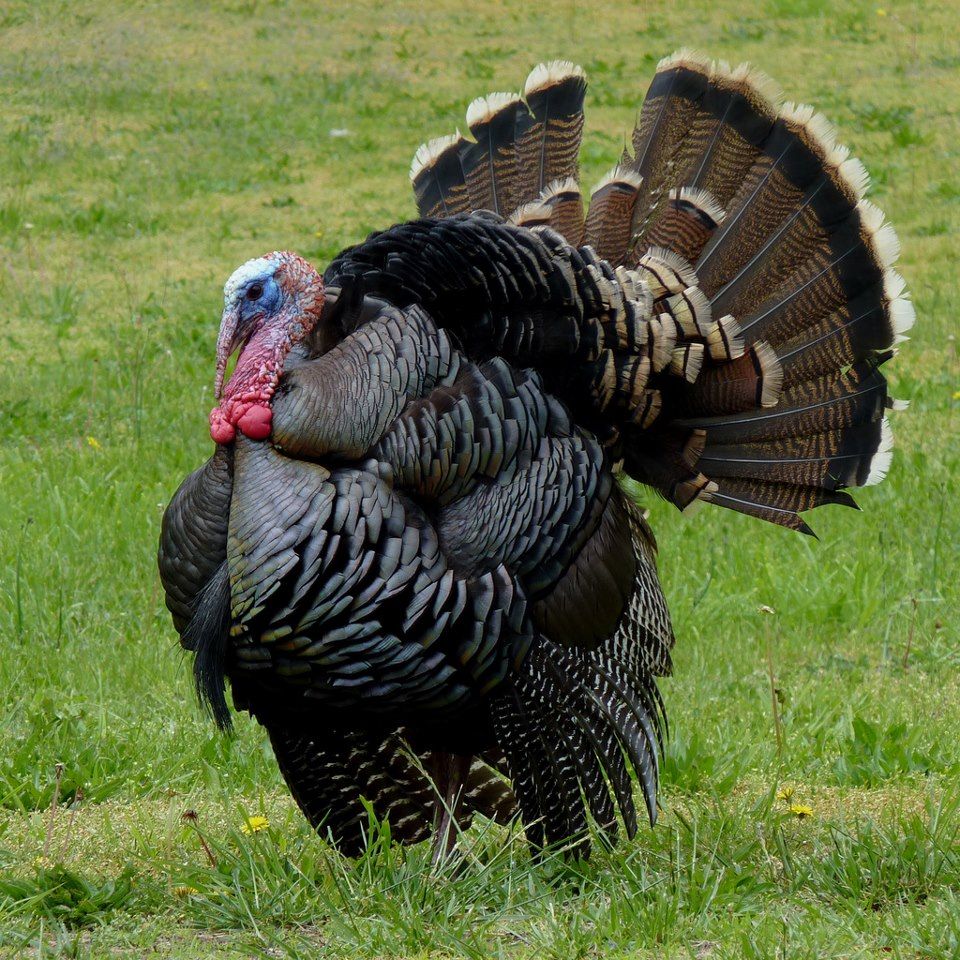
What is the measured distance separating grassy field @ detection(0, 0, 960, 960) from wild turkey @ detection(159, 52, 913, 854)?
32 centimetres

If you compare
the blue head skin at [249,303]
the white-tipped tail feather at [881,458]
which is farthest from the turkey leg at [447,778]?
the white-tipped tail feather at [881,458]

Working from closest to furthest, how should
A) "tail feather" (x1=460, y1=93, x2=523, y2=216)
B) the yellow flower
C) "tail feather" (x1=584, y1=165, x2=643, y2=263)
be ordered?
the yellow flower, "tail feather" (x1=584, y1=165, x2=643, y2=263), "tail feather" (x1=460, y1=93, x2=523, y2=216)

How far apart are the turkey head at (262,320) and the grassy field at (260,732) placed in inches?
41.9

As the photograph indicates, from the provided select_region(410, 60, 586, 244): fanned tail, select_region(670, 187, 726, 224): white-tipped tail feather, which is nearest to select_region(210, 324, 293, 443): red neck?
select_region(410, 60, 586, 244): fanned tail

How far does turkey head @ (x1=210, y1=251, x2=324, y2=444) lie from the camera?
11.8 ft

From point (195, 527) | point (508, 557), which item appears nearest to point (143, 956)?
point (195, 527)

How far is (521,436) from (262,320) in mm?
706

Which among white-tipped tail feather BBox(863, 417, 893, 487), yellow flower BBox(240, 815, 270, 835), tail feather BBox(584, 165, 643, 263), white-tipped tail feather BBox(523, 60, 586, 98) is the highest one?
white-tipped tail feather BBox(523, 60, 586, 98)

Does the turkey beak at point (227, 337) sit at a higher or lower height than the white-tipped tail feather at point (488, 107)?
lower

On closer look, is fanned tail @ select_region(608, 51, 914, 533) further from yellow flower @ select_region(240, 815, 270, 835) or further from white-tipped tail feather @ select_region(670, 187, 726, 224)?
yellow flower @ select_region(240, 815, 270, 835)

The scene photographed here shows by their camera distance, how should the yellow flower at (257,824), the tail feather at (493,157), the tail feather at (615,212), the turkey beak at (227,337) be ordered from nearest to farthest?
the turkey beak at (227,337) < the yellow flower at (257,824) < the tail feather at (615,212) < the tail feather at (493,157)

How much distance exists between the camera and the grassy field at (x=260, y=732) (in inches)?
138

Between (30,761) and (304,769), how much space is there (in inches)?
42.7

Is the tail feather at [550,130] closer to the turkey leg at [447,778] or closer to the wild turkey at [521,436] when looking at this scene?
the wild turkey at [521,436]
